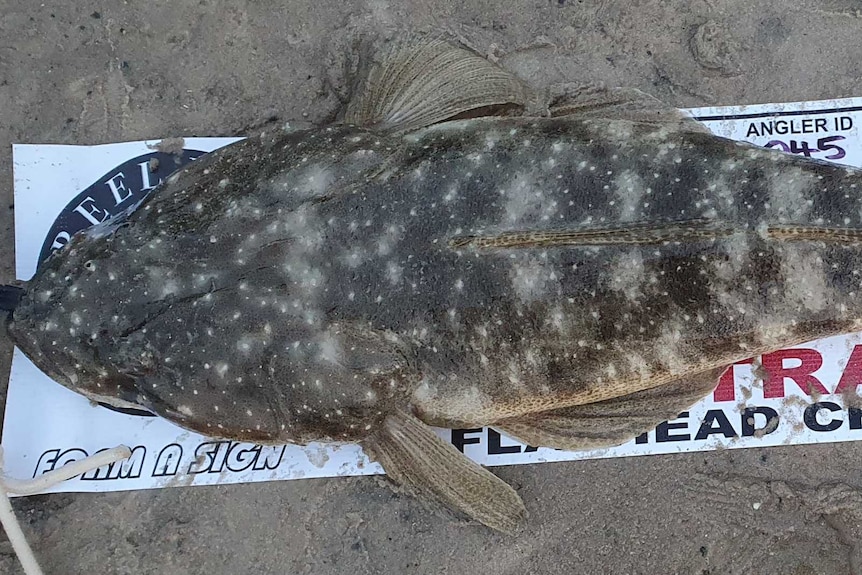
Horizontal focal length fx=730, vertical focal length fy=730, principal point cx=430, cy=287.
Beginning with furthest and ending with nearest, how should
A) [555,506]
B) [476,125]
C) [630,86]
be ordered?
[630,86] < [555,506] < [476,125]

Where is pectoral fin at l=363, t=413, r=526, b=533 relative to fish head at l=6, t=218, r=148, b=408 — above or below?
below

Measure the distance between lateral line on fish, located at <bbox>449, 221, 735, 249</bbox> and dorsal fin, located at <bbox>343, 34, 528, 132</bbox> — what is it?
795mm

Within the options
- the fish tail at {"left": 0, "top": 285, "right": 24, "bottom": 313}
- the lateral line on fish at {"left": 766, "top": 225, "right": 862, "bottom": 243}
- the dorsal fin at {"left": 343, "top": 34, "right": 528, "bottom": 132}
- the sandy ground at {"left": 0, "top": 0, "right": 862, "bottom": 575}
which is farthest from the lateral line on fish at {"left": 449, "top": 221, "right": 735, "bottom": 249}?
the fish tail at {"left": 0, "top": 285, "right": 24, "bottom": 313}

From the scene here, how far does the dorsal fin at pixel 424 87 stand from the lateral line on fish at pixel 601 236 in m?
0.80

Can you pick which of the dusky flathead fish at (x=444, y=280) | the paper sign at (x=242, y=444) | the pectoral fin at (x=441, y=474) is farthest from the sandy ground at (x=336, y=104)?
the dusky flathead fish at (x=444, y=280)

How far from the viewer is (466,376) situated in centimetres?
319

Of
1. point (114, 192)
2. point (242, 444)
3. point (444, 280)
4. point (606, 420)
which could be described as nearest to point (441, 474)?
point (606, 420)

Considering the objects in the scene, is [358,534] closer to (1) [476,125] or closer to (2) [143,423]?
(2) [143,423]

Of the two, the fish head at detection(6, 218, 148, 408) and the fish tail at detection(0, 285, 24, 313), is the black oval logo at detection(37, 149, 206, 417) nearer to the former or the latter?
the fish tail at detection(0, 285, 24, 313)

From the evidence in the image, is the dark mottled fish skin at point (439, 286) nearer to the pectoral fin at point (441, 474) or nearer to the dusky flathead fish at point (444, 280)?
the dusky flathead fish at point (444, 280)

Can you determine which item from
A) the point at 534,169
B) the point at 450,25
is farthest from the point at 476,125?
the point at 450,25

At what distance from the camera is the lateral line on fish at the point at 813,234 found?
3072mm

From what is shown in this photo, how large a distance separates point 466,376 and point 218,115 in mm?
2092

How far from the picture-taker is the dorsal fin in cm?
361
